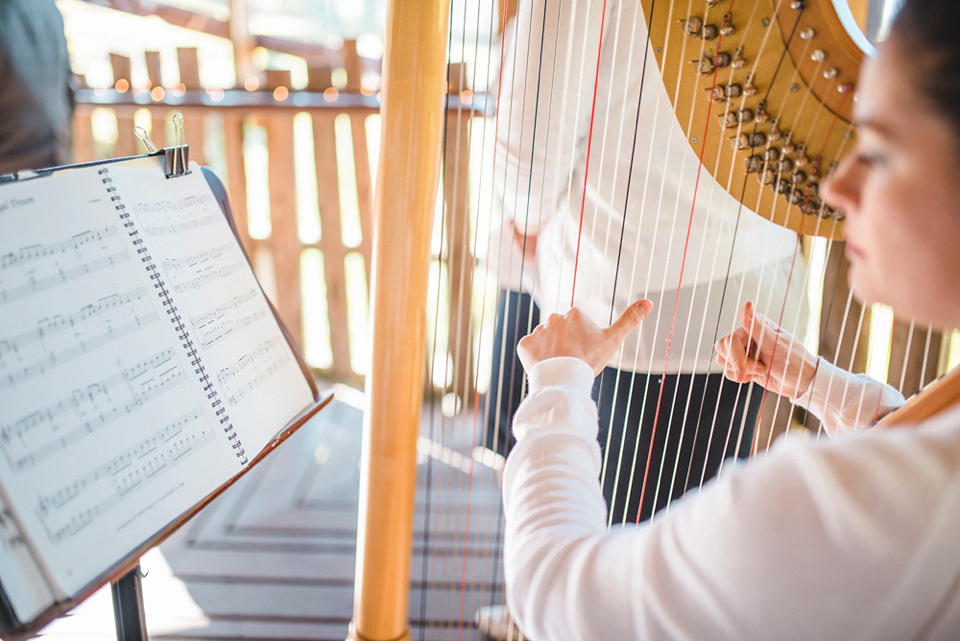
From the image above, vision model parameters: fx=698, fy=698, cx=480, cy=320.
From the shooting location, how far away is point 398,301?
1.06 metres

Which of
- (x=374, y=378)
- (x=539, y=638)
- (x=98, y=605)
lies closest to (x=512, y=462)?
(x=539, y=638)

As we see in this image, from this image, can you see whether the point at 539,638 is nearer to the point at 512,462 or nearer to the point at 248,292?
the point at 512,462

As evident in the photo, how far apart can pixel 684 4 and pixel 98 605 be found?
1811mm

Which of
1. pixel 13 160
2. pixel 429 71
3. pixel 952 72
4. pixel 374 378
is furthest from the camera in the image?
pixel 13 160

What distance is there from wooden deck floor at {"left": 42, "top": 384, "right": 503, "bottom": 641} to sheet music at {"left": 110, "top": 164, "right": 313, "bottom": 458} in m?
0.49

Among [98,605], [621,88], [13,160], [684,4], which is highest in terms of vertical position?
[684,4]

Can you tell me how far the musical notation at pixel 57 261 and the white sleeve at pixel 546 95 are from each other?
1.81 ft

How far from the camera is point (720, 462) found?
125 centimetres

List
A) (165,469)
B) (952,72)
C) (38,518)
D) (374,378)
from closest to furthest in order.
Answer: (952,72), (38,518), (165,469), (374,378)

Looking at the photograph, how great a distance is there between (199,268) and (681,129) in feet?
2.14

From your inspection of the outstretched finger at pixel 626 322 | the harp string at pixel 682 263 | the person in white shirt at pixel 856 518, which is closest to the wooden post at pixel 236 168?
the harp string at pixel 682 263

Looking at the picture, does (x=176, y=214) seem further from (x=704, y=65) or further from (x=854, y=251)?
(x=854, y=251)

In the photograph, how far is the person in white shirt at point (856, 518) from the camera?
18.4 inches

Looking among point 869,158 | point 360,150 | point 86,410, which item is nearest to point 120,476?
point 86,410
